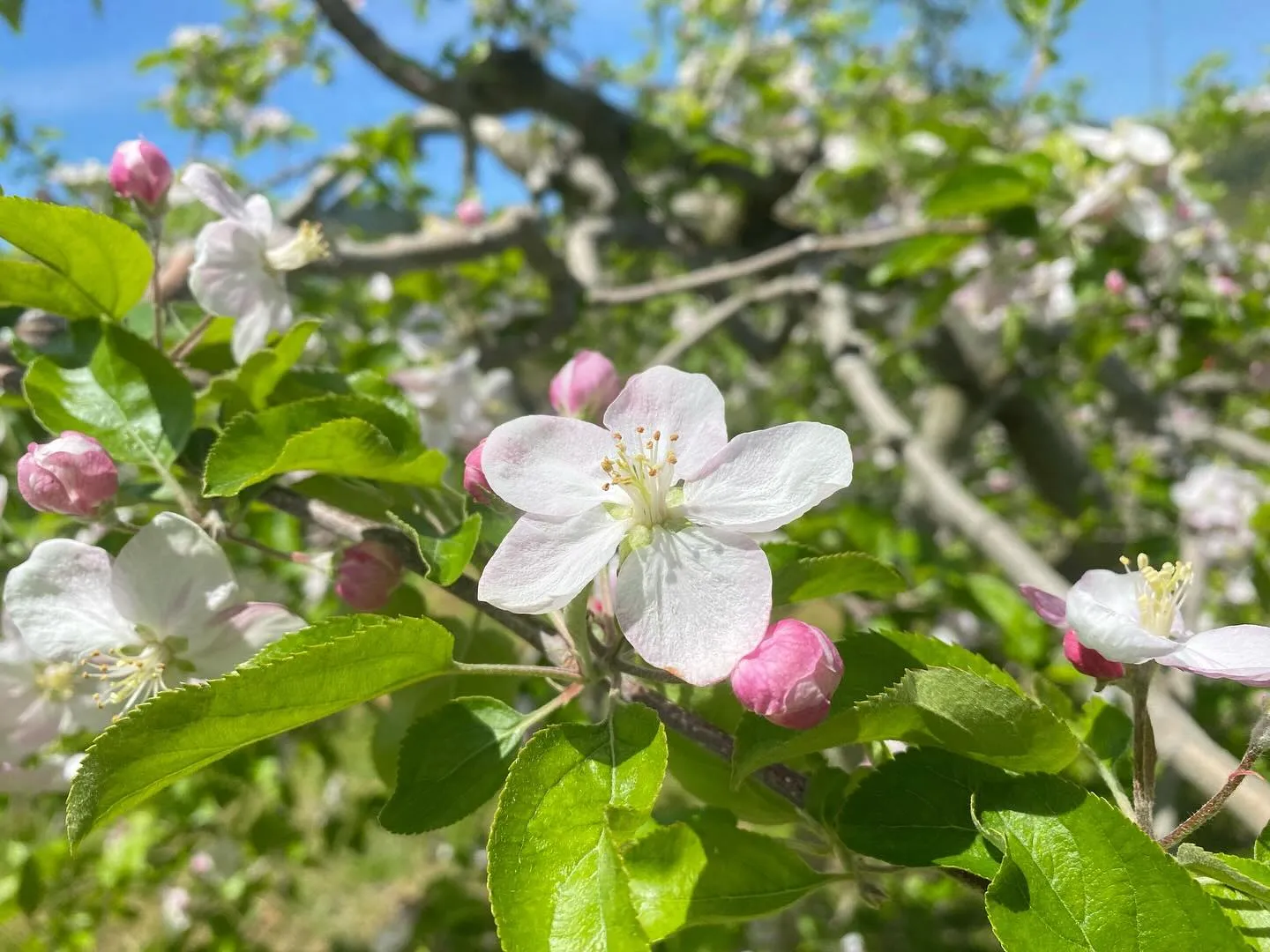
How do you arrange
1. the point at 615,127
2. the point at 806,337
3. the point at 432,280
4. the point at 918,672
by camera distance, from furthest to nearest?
the point at 806,337 < the point at 615,127 < the point at 432,280 < the point at 918,672

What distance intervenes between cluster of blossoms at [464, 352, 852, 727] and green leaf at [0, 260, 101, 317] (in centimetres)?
48

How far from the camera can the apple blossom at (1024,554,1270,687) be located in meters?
0.60

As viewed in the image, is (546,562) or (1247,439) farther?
(1247,439)

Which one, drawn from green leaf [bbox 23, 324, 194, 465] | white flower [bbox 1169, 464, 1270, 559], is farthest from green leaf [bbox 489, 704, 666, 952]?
white flower [bbox 1169, 464, 1270, 559]

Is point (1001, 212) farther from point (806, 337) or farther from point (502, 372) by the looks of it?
point (806, 337)

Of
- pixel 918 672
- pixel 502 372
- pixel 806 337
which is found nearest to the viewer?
pixel 918 672

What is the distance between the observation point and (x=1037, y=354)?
8.96 feet

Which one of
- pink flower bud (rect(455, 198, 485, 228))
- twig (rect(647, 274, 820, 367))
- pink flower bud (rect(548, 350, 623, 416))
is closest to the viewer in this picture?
pink flower bud (rect(548, 350, 623, 416))

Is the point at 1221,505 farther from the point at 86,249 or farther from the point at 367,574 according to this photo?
the point at 86,249

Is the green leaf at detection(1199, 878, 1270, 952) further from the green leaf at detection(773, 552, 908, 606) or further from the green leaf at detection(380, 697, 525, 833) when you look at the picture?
the green leaf at detection(380, 697, 525, 833)

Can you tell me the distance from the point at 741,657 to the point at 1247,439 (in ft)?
9.43

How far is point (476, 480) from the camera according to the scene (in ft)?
2.34

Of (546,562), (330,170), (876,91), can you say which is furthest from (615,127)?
(546,562)

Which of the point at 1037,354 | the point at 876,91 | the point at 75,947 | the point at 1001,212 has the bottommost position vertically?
the point at 75,947
